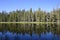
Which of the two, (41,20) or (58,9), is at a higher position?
(58,9)

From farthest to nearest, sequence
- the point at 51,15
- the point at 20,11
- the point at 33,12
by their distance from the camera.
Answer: the point at 20,11, the point at 33,12, the point at 51,15

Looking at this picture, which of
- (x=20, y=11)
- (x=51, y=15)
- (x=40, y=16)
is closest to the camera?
(x=51, y=15)

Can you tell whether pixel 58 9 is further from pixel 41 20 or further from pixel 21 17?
pixel 21 17

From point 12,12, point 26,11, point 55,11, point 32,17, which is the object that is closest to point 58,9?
point 55,11

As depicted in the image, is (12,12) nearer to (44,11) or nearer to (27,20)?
(27,20)

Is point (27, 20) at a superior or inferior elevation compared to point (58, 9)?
inferior

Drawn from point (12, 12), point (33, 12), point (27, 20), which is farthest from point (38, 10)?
point (12, 12)

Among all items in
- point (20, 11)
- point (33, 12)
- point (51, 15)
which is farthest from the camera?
point (20, 11)

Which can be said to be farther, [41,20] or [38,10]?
[38,10]

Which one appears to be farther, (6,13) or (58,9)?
(6,13)

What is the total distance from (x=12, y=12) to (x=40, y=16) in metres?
30.5

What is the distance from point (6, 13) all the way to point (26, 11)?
19.4 meters

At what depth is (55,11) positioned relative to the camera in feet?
376

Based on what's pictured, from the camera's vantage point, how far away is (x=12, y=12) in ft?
446
